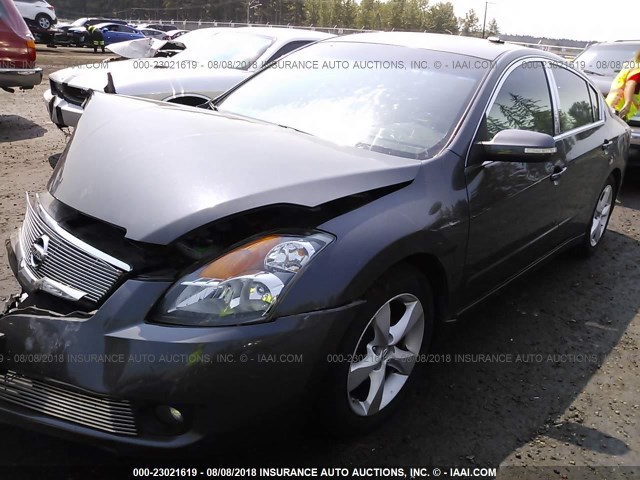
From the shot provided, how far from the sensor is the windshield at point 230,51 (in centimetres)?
684

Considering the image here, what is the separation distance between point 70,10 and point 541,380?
107 metres

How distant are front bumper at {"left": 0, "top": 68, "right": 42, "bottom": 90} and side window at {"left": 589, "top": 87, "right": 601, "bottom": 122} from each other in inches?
285

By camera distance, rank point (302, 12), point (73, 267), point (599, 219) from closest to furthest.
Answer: point (73, 267), point (599, 219), point (302, 12)

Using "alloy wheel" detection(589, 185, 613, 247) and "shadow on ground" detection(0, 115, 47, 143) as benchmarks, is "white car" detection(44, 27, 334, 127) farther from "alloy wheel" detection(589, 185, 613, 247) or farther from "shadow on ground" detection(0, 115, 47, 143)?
"alloy wheel" detection(589, 185, 613, 247)

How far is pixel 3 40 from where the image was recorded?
7.81 meters

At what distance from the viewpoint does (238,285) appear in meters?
1.92

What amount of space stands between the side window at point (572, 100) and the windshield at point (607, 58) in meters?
5.06

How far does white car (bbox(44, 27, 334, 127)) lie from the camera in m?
5.94

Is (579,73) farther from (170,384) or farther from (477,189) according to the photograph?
(170,384)

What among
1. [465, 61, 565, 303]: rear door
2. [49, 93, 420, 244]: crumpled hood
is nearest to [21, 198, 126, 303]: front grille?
[49, 93, 420, 244]: crumpled hood

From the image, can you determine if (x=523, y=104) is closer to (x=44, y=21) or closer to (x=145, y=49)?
(x=145, y=49)

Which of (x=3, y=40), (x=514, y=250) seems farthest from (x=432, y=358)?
(x=3, y=40)

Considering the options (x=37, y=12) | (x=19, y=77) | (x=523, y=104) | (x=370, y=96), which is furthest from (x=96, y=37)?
(x=523, y=104)

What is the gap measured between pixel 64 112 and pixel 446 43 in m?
4.29
